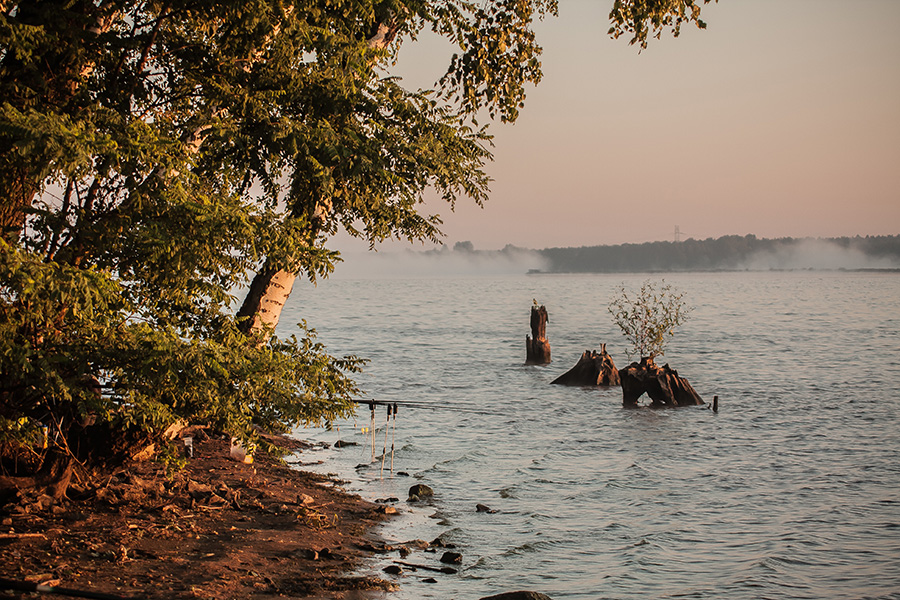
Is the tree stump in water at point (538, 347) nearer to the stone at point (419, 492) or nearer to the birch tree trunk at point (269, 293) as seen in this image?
the stone at point (419, 492)

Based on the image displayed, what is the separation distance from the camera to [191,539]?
10289mm

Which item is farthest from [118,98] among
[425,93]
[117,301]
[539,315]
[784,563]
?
[539,315]

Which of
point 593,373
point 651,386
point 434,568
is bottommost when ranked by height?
point 434,568

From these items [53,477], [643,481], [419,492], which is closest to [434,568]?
[419,492]

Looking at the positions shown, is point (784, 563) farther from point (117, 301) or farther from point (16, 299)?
point (16, 299)

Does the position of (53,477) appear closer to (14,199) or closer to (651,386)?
(14,199)

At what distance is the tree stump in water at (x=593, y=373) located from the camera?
113 feet

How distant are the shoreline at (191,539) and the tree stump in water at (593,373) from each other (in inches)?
857

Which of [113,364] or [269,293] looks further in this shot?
[269,293]

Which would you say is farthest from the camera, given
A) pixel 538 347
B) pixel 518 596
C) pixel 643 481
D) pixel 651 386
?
pixel 538 347

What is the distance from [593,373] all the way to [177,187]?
1134 inches

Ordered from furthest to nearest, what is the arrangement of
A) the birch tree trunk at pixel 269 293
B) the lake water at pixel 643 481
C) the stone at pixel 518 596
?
1. the lake water at pixel 643 481
2. the birch tree trunk at pixel 269 293
3. the stone at pixel 518 596

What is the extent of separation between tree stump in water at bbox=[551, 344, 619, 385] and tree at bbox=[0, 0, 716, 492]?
24.2m

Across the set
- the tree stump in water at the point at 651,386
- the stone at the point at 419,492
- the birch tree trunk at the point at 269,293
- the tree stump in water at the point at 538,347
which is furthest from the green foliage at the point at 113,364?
the tree stump in water at the point at 538,347
